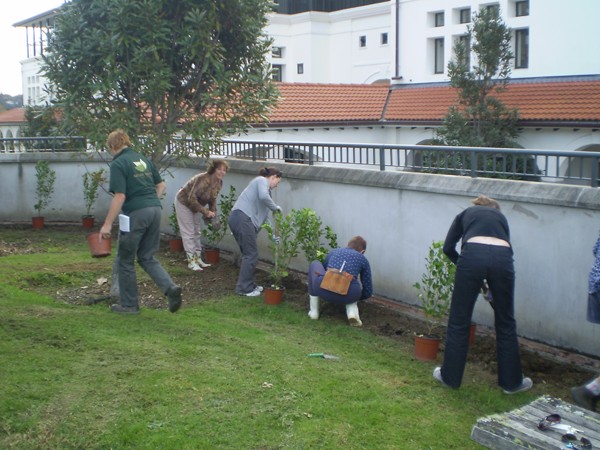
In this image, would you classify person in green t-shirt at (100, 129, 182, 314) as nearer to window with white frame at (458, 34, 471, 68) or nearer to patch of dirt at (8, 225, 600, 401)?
patch of dirt at (8, 225, 600, 401)

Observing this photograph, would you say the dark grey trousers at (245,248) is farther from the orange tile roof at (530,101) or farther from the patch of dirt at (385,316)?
the orange tile roof at (530,101)

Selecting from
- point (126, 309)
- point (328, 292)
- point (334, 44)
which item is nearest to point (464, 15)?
point (334, 44)

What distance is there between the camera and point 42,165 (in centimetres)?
1576

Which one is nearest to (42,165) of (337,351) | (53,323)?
(53,323)

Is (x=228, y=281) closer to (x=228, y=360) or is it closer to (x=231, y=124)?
(x=231, y=124)

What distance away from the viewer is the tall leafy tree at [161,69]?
9.79m

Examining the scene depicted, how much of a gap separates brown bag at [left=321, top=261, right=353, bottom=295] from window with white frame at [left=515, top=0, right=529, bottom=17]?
25617mm

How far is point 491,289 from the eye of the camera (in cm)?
638

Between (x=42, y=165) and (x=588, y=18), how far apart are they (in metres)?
21.4

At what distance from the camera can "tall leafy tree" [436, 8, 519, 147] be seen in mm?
25984

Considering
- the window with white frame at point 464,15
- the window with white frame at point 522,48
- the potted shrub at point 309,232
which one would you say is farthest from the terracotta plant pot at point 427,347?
the window with white frame at point 464,15

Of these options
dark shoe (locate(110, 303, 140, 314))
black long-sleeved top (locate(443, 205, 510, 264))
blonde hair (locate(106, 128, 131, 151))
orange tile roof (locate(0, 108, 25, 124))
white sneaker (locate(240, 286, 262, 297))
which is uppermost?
orange tile roof (locate(0, 108, 25, 124))

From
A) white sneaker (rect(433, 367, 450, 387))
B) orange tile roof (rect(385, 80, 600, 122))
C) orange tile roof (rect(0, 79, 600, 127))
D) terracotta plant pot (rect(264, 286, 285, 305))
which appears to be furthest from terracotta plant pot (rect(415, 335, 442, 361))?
orange tile roof (rect(385, 80, 600, 122))

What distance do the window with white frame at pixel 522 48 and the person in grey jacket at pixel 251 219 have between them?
23.0m
